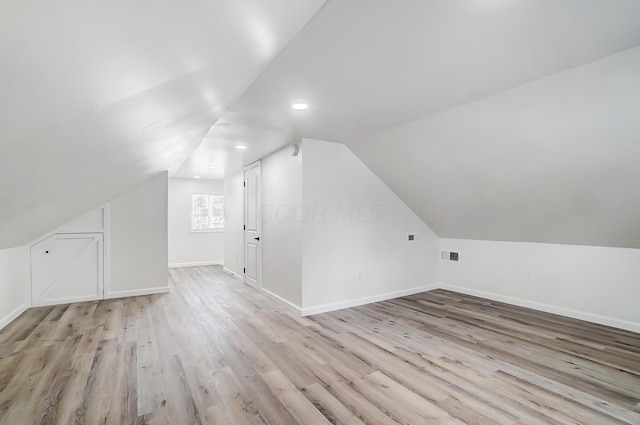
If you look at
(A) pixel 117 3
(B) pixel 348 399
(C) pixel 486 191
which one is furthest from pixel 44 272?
(C) pixel 486 191

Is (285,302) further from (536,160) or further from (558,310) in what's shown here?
(558,310)

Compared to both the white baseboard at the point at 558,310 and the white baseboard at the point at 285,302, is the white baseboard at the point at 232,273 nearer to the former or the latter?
the white baseboard at the point at 285,302

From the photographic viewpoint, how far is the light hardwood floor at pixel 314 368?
2109 millimetres

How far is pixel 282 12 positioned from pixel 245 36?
0.59 ft

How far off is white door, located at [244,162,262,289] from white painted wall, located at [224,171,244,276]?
0.97ft

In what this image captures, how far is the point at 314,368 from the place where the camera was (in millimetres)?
2717

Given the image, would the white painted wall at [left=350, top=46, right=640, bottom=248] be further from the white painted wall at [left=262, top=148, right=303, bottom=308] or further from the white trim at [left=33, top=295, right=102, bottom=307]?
the white trim at [left=33, top=295, right=102, bottom=307]

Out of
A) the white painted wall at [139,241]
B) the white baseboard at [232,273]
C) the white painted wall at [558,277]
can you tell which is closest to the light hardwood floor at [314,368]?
the white painted wall at [558,277]

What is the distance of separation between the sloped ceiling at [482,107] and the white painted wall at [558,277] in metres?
0.20

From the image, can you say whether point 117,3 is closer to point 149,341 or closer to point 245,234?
point 149,341

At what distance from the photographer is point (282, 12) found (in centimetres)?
129

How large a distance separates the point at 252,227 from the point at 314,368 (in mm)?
3493

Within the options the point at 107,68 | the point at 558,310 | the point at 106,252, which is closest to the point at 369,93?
the point at 107,68

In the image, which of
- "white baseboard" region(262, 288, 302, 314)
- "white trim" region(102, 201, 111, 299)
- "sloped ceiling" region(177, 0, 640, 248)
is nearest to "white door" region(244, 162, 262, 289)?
"white baseboard" region(262, 288, 302, 314)
